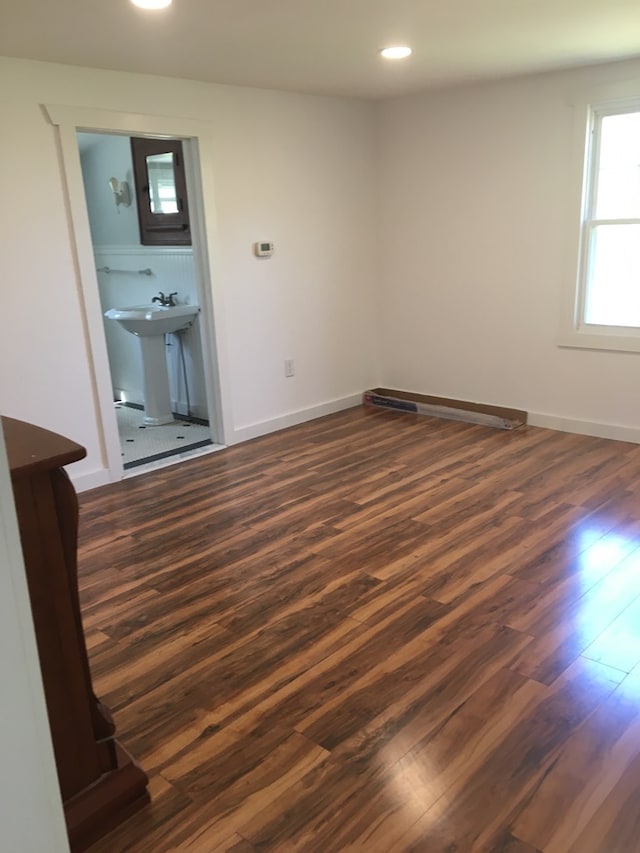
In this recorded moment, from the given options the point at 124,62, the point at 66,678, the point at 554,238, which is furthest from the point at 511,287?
the point at 66,678

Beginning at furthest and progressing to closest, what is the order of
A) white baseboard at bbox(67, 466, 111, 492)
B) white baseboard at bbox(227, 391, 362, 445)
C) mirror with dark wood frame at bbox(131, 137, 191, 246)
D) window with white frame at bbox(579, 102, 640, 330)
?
mirror with dark wood frame at bbox(131, 137, 191, 246) → white baseboard at bbox(227, 391, 362, 445) → window with white frame at bbox(579, 102, 640, 330) → white baseboard at bbox(67, 466, 111, 492)

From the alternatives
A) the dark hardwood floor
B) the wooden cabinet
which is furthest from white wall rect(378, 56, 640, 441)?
the wooden cabinet

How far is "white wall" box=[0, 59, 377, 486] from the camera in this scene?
3.57 meters

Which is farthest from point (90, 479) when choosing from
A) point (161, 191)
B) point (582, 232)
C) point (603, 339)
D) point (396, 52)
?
point (582, 232)

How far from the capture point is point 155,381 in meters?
5.32

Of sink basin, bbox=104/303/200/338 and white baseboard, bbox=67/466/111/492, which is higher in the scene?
sink basin, bbox=104/303/200/338

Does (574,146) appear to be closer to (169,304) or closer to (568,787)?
(169,304)

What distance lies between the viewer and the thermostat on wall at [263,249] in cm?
466

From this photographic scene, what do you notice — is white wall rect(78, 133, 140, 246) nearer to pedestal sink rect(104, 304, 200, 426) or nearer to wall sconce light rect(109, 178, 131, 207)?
wall sconce light rect(109, 178, 131, 207)

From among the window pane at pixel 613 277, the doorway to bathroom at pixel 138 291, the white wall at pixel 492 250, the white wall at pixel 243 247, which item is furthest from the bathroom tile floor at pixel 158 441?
the window pane at pixel 613 277

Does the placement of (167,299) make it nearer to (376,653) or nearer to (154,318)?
(154,318)

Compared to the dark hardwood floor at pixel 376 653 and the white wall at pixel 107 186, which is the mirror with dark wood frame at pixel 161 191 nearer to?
the white wall at pixel 107 186

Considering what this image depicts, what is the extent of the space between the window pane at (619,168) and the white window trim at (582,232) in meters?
0.07

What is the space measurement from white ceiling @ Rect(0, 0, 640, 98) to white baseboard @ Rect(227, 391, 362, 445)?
222cm
